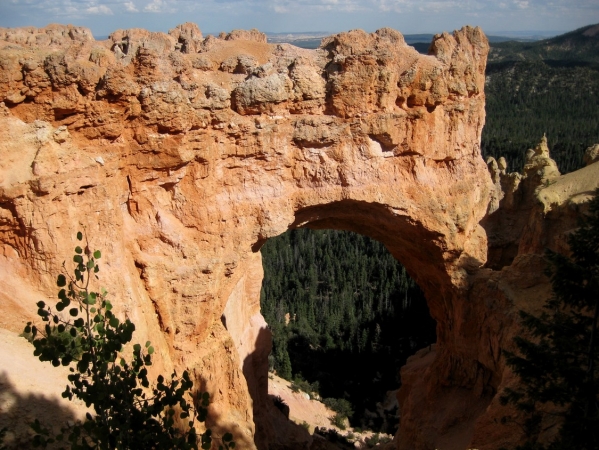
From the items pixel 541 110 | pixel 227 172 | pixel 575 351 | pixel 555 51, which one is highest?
pixel 555 51

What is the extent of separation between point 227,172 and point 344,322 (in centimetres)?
2855

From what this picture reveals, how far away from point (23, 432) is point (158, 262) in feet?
14.8

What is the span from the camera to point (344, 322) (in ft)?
129

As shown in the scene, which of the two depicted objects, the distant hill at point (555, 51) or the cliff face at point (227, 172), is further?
the distant hill at point (555, 51)

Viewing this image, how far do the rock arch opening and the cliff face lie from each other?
13.6m

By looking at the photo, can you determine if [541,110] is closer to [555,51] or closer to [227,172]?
[227,172]

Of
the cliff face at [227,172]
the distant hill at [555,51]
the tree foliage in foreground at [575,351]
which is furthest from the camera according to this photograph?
the distant hill at [555,51]

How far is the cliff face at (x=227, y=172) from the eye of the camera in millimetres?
10164

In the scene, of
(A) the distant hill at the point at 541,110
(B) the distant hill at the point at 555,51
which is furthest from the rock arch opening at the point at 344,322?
(B) the distant hill at the point at 555,51

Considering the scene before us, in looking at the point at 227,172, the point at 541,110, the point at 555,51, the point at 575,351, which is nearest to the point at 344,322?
A: the point at 227,172

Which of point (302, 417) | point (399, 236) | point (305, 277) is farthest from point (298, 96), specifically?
point (305, 277)

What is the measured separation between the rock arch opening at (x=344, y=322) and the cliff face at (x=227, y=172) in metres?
13.6

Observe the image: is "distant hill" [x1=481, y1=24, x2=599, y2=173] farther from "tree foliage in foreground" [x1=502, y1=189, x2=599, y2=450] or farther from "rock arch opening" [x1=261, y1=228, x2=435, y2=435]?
"tree foliage in foreground" [x1=502, y1=189, x2=599, y2=450]

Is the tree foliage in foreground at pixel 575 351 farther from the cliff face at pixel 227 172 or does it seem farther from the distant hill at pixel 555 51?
the distant hill at pixel 555 51
